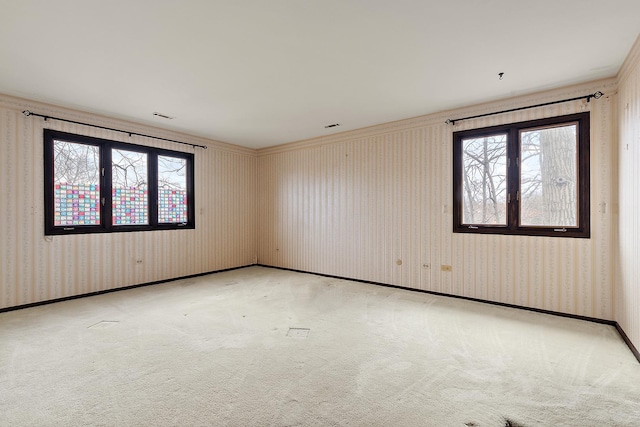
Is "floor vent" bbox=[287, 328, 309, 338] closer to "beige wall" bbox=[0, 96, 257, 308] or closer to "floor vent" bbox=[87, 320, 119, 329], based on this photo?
"floor vent" bbox=[87, 320, 119, 329]

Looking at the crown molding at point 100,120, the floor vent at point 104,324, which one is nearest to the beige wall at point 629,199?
the floor vent at point 104,324

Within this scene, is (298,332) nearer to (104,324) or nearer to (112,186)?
(104,324)

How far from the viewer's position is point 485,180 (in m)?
4.15

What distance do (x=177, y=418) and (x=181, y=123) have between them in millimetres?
4430

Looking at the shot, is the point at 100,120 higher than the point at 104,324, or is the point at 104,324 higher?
the point at 100,120

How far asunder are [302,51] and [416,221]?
300 centimetres

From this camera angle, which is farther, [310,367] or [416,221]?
[416,221]

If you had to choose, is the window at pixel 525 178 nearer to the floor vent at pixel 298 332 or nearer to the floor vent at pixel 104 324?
the floor vent at pixel 298 332

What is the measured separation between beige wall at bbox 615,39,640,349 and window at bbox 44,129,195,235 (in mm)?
6040

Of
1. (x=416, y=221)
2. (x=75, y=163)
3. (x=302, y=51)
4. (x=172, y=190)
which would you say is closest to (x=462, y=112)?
(x=416, y=221)

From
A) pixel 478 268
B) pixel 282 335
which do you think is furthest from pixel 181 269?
pixel 478 268

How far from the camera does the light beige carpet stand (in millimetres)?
1832

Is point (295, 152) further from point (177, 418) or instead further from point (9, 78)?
point (177, 418)

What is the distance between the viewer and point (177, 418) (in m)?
1.78
